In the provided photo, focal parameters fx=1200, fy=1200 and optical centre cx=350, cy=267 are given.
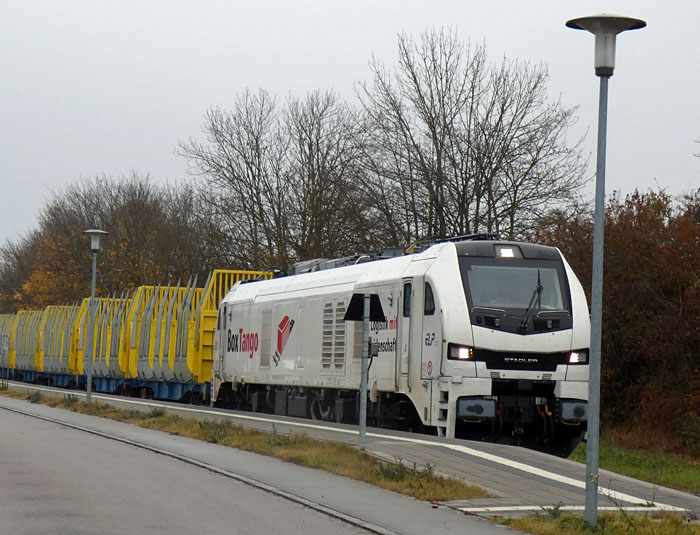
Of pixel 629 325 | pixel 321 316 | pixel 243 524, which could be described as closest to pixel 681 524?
pixel 243 524

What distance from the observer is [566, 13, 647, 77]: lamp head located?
1041cm

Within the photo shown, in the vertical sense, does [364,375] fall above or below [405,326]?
below

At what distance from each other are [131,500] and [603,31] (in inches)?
247

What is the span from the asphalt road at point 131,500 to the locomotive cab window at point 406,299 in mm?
5066

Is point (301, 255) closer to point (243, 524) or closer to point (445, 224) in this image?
point (445, 224)

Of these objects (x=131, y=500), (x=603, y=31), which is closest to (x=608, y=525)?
(x=603, y=31)

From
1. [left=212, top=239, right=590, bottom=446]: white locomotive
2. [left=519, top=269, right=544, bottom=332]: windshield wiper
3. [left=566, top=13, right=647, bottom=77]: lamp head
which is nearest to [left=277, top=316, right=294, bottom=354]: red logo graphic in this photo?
[left=212, top=239, right=590, bottom=446]: white locomotive

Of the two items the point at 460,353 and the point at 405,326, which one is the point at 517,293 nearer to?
the point at 460,353

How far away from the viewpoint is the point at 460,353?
1838cm

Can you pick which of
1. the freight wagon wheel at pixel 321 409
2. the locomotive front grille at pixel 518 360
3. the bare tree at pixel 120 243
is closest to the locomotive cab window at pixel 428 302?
the locomotive front grille at pixel 518 360

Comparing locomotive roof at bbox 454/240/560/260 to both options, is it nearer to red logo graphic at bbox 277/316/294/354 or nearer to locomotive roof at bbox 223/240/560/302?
locomotive roof at bbox 223/240/560/302

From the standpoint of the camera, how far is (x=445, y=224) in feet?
124

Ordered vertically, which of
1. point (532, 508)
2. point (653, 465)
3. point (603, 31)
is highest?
point (603, 31)

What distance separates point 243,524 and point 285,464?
5640mm
